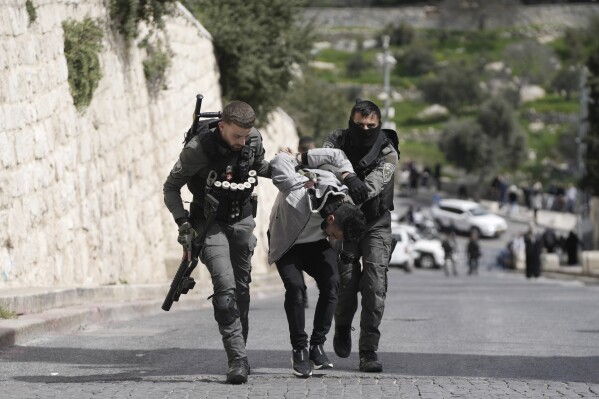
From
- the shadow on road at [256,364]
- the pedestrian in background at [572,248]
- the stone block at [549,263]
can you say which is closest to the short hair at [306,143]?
the shadow on road at [256,364]

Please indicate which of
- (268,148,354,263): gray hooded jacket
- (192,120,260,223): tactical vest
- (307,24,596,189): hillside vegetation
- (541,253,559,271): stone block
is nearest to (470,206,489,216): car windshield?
(541,253,559,271): stone block

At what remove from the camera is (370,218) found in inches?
375

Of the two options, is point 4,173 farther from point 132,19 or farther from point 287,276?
point 132,19

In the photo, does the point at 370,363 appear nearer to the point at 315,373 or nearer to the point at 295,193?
the point at 315,373

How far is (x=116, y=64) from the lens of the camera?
63.0ft

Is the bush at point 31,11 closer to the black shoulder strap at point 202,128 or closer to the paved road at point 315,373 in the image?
the paved road at point 315,373

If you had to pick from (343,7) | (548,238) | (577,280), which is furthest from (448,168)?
(343,7)

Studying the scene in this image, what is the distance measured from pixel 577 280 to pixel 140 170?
60.5 feet

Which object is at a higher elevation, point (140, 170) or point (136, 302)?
point (140, 170)

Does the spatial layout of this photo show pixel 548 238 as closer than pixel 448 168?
Yes

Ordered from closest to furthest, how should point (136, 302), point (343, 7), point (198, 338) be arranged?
point (198, 338) → point (136, 302) → point (343, 7)

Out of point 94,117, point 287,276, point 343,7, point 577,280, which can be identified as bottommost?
point 577,280

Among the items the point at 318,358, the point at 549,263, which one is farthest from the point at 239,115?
the point at 549,263

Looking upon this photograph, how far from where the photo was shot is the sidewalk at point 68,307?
1097 cm
